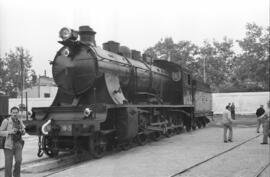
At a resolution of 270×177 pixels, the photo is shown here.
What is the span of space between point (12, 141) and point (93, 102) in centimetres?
439

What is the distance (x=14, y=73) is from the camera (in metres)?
59.6

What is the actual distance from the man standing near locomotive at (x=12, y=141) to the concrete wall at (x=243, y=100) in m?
32.4

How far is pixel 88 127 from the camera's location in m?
10.3

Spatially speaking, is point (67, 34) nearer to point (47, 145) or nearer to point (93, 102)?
point (93, 102)

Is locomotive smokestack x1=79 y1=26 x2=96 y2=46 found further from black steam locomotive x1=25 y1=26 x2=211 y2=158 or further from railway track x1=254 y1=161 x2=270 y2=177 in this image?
railway track x1=254 y1=161 x2=270 y2=177

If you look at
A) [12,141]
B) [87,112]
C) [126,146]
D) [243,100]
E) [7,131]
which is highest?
[243,100]

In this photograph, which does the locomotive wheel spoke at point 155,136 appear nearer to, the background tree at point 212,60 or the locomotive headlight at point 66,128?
the locomotive headlight at point 66,128

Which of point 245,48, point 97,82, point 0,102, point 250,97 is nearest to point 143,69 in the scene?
point 97,82

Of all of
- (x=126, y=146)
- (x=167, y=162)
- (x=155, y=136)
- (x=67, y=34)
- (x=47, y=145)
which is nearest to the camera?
(x=167, y=162)

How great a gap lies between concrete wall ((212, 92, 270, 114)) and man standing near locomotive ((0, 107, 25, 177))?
32.4m

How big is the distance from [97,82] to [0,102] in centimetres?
585

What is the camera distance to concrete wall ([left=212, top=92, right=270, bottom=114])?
3744cm

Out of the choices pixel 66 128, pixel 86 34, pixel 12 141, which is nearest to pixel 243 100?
pixel 86 34

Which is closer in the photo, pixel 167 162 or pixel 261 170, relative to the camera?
Result: pixel 261 170
